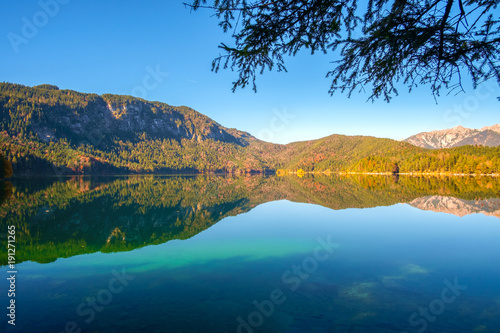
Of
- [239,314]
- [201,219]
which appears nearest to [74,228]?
[201,219]

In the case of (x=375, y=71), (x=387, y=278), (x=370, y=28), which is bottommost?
Answer: (x=387, y=278)

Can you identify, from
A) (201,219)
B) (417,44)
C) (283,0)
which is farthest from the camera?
(201,219)

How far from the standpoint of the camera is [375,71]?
6898 mm

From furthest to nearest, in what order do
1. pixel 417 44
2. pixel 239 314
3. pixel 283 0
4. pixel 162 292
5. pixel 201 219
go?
pixel 201 219
pixel 162 292
pixel 239 314
pixel 417 44
pixel 283 0

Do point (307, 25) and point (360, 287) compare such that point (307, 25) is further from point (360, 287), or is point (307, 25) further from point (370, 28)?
point (360, 287)

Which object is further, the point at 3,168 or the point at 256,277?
the point at 3,168

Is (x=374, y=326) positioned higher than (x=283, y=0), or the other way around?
(x=283, y=0)

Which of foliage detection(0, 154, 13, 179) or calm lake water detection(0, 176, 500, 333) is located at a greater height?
foliage detection(0, 154, 13, 179)

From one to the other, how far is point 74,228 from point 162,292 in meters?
13.3

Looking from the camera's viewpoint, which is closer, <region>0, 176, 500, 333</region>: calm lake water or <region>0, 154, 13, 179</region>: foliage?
<region>0, 176, 500, 333</region>: calm lake water

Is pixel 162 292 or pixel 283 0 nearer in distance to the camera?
pixel 283 0

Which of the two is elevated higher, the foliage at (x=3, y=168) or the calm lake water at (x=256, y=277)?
the foliage at (x=3, y=168)

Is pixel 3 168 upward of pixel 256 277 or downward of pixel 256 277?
upward

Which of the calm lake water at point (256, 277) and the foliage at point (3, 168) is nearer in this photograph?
the calm lake water at point (256, 277)
